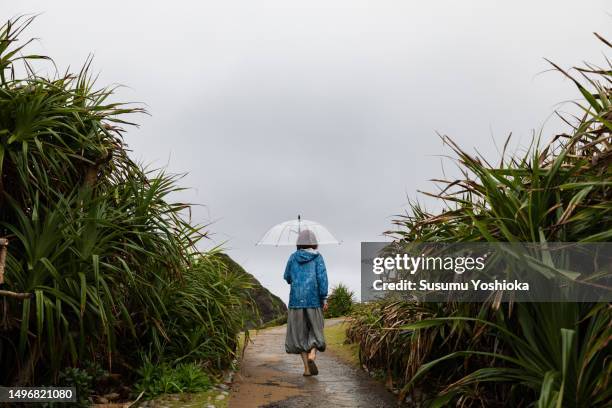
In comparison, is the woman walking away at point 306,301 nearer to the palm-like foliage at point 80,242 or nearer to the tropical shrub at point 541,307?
the palm-like foliage at point 80,242

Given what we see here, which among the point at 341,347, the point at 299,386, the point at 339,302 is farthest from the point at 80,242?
the point at 339,302

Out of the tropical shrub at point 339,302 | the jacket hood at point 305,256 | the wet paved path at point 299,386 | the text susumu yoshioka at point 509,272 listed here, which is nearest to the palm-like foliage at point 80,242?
the wet paved path at point 299,386

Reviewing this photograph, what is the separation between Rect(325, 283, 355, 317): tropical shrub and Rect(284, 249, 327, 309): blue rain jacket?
26.6 feet

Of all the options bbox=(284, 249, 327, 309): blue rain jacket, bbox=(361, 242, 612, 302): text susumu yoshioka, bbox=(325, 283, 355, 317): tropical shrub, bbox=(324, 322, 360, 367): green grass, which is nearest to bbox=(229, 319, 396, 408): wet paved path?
bbox=(324, 322, 360, 367): green grass

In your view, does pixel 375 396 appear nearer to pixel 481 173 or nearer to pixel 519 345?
pixel 519 345

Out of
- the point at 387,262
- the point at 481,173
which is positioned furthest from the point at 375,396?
the point at 481,173

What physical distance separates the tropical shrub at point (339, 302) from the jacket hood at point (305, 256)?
8.10m

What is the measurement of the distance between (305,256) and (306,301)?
0.64m

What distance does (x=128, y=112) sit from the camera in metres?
6.99

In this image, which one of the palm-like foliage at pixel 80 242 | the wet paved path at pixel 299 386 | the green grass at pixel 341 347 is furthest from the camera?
the green grass at pixel 341 347

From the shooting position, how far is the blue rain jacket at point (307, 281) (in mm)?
8508

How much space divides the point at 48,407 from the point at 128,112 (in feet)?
10.9

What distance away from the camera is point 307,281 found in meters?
8.53

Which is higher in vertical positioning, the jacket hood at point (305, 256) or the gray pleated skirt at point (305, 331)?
the jacket hood at point (305, 256)
